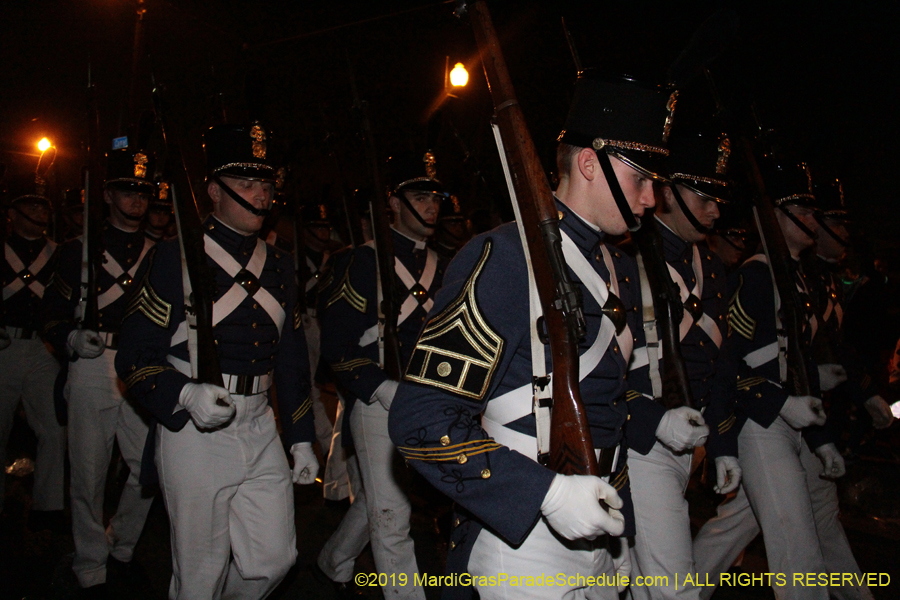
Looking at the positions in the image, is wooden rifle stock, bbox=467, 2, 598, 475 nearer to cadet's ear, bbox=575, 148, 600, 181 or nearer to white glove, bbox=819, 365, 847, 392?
cadet's ear, bbox=575, 148, 600, 181

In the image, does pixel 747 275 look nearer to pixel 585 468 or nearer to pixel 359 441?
pixel 359 441

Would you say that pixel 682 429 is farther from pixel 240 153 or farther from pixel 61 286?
pixel 61 286

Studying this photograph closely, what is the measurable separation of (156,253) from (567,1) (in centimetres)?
857

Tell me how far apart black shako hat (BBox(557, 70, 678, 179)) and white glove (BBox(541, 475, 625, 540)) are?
3.92 ft

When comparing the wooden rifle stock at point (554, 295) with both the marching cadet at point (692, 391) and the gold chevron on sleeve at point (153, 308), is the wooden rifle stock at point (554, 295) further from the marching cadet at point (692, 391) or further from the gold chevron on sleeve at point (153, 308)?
the gold chevron on sleeve at point (153, 308)

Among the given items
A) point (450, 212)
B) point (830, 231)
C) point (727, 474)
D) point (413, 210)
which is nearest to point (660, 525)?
point (727, 474)

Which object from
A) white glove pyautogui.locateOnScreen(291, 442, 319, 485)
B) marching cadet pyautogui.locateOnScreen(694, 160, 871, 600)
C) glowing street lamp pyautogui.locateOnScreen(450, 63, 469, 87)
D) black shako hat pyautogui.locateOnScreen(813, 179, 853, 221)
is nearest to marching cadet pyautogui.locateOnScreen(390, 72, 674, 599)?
white glove pyautogui.locateOnScreen(291, 442, 319, 485)

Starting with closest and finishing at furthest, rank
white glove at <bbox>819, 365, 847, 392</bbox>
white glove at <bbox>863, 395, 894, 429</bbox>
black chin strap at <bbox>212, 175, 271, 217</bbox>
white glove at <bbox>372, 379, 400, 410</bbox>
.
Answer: black chin strap at <bbox>212, 175, 271, 217</bbox>
white glove at <bbox>372, 379, 400, 410</bbox>
white glove at <bbox>819, 365, 847, 392</bbox>
white glove at <bbox>863, 395, 894, 429</bbox>

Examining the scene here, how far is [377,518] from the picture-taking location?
4102 mm

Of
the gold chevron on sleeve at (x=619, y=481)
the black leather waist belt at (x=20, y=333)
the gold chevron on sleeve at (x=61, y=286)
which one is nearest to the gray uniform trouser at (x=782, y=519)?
the gold chevron on sleeve at (x=619, y=481)

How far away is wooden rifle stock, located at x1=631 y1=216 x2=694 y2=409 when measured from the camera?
363cm

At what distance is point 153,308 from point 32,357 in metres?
3.72

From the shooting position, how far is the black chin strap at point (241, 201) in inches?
148

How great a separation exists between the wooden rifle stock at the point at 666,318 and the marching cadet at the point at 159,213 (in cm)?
531
